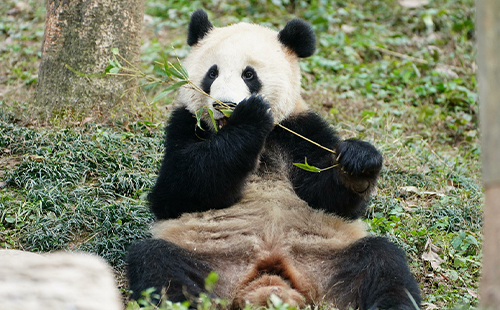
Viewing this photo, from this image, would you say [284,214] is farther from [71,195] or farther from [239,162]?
[71,195]

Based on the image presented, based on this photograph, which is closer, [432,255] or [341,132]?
[432,255]

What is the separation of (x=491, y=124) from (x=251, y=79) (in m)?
2.91

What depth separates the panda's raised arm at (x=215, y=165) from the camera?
4.42 metres

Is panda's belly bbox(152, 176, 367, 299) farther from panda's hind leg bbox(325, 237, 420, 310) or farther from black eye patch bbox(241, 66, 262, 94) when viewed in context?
black eye patch bbox(241, 66, 262, 94)

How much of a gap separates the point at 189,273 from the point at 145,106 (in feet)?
11.2

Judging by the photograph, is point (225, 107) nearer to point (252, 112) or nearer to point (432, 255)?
point (252, 112)

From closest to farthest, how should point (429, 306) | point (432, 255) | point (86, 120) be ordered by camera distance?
point (429, 306) → point (432, 255) → point (86, 120)

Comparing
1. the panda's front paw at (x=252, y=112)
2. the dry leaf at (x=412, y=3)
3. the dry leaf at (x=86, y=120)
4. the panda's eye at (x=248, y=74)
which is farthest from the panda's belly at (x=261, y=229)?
the dry leaf at (x=412, y=3)

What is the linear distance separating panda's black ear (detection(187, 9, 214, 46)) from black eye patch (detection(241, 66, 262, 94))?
79 cm

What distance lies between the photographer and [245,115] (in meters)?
4.47

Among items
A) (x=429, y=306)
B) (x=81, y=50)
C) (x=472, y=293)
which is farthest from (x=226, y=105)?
(x=81, y=50)

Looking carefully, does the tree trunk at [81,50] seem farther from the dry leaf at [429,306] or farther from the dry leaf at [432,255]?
the dry leaf at [429,306]

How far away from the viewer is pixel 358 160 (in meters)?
4.34

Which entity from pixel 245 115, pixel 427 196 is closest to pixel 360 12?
pixel 427 196
